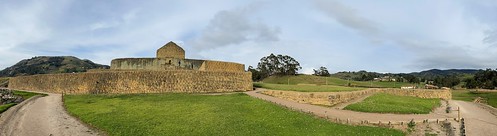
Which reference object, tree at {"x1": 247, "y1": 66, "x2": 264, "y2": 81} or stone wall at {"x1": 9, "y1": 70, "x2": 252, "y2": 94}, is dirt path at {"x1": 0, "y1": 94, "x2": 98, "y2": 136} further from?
tree at {"x1": 247, "y1": 66, "x2": 264, "y2": 81}

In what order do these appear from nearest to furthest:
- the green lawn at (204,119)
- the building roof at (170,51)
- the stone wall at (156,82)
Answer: the green lawn at (204,119) → the stone wall at (156,82) → the building roof at (170,51)

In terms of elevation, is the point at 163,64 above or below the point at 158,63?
below

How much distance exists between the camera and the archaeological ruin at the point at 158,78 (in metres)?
32.4

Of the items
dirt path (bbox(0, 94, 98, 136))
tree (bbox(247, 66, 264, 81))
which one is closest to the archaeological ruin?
dirt path (bbox(0, 94, 98, 136))

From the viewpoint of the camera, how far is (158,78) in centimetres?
3238

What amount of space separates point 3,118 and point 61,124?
6.23 meters

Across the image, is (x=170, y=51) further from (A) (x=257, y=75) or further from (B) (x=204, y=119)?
(A) (x=257, y=75)

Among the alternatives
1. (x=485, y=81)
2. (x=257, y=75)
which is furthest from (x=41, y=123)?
(x=485, y=81)

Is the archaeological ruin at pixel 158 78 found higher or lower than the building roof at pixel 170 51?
lower

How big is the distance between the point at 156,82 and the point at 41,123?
13495 millimetres

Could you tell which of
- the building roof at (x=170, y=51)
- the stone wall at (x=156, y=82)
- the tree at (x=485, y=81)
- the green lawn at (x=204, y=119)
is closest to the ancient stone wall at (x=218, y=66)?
the building roof at (x=170, y=51)

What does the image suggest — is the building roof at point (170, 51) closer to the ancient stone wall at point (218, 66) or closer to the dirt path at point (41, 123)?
the ancient stone wall at point (218, 66)

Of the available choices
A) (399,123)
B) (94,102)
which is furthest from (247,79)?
(399,123)

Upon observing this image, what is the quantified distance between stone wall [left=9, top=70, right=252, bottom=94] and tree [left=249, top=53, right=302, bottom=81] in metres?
46.5
